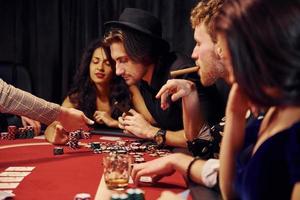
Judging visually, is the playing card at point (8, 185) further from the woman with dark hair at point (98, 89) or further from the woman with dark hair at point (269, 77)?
the woman with dark hair at point (98, 89)

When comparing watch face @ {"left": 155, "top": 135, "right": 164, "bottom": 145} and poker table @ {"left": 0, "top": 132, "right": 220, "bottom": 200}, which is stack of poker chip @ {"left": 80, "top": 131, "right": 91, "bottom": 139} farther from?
watch face @ {"left": 155, "top": 135, "right": 164, "bottom": 145}

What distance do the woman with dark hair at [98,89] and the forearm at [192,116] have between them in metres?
0.90

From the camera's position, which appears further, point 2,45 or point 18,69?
point 2,45

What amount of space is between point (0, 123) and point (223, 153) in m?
2.57

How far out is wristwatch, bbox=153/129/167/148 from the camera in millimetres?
2438

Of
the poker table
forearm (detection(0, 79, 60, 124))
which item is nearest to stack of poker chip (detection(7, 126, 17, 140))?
the poker table

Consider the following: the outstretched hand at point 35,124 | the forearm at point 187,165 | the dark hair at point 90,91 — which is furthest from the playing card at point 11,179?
the dark hair at point 90,91

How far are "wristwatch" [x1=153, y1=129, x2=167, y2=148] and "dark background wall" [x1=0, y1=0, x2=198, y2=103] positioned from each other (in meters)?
2.10

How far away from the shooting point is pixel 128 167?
1620 millimetres

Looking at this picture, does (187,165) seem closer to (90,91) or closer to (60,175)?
(60,175)

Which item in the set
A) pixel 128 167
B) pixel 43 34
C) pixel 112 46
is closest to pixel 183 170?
pixel 128 167

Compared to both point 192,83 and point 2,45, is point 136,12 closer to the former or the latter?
point 192,83

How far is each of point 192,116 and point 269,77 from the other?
1.52 meters

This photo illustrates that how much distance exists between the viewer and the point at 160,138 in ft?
8.07
